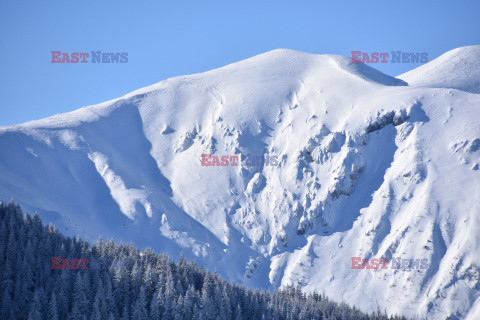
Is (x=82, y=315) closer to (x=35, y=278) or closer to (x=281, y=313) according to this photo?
(x=35, y=278)

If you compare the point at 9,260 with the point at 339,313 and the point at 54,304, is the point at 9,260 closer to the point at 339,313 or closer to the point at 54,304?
the point at 54,304

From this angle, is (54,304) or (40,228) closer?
(54,304)

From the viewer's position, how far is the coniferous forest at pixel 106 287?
11019 cm

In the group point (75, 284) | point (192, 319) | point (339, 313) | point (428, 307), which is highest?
point (75, 284)

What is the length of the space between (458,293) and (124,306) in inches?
4897

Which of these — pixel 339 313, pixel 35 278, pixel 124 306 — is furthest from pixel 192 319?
pixel 339 313

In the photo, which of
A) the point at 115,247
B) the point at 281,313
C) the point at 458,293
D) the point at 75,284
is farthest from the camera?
the point at 458,293

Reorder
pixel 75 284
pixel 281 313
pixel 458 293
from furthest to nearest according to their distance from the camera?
pixel 458 293, pixel 281 313, pixel 75 284

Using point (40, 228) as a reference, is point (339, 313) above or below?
below

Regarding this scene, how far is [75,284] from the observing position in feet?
374

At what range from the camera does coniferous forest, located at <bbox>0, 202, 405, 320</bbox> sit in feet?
362

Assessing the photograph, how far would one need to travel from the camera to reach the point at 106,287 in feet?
386

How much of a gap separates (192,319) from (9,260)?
1569 inches

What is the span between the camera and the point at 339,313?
145 m
